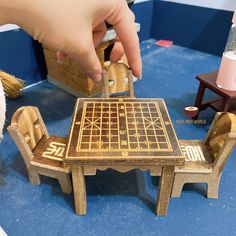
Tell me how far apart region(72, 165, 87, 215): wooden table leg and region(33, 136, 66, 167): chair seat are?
0.12m

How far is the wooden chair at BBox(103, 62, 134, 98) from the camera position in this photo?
1.22 metres

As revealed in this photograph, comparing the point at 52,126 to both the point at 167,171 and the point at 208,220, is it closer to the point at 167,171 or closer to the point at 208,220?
Answer: the point at 167,171

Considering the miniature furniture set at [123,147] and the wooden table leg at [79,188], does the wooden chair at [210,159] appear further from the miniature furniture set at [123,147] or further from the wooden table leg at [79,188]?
the wooden table leg at [79,188]

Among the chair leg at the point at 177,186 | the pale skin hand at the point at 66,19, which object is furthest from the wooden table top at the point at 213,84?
the pale skin hand at the point at 66,19

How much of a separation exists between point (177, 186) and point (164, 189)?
0.14 metres

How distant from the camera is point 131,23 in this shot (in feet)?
2.15

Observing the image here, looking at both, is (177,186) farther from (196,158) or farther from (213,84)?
(213,84)

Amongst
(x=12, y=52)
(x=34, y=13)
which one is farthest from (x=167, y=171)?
(x=12, y=52)

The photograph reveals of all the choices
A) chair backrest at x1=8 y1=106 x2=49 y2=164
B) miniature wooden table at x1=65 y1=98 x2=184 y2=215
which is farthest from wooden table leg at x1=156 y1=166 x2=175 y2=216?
chair backrest at x1=8 y1=106 x2=49 y2=164

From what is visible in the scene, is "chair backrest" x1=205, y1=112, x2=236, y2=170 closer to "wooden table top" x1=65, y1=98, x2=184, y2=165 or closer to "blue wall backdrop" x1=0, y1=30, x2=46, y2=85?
"wooden table top" x1=65, y1=98, x2=184, y2=165

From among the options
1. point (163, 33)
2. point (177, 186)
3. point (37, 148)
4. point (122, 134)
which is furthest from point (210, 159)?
point (163, 33)

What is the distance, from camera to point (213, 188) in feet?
3.24

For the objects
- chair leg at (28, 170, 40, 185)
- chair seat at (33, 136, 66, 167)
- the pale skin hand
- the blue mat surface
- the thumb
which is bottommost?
the blue mat surface

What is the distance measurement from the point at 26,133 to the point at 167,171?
56 cm
